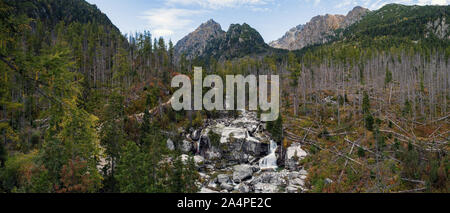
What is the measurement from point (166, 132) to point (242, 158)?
15596mm

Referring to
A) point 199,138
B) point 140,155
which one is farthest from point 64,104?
point 199,138

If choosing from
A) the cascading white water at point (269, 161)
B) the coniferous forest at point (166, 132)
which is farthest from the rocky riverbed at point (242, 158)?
the coniferous forest at point (166, 132)

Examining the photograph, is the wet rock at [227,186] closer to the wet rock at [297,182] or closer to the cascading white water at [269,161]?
the wet rock at [297,182]

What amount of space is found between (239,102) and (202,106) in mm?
10655

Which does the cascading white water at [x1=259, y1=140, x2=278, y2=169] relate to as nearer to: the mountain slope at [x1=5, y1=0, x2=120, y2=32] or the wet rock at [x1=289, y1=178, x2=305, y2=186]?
the wet rock at [x1=289, y1=178, x2=305, y2=186]

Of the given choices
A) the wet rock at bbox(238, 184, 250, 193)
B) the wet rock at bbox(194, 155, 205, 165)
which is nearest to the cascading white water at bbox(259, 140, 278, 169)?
the wet rock at bbox(238, 184, 250, 193)

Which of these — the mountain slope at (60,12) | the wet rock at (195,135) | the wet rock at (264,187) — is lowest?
the wet rock at (264,187)

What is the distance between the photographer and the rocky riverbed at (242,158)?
1206 inches

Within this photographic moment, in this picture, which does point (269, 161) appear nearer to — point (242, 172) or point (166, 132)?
point (242, 172)

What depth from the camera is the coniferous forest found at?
214 inches

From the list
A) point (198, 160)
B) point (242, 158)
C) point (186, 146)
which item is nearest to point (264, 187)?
point (242, 158)

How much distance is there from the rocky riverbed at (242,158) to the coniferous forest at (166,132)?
0.83ft

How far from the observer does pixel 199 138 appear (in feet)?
152

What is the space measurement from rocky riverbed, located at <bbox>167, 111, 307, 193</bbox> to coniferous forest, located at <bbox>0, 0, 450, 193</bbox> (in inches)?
10.0
